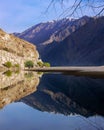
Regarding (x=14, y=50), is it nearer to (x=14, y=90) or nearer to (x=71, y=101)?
(x=14, y=90)

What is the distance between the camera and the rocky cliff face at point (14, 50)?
136700 mm

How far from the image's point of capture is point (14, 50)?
503ft

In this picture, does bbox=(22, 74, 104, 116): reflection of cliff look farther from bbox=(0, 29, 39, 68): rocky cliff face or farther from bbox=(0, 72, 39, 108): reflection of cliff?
bbox=(0, 29, 39, 68): rocky cliff face

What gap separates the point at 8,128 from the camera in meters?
13.8

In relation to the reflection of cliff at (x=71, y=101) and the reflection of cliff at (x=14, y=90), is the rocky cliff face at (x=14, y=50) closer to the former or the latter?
the reflection of cliff at (x=14, y=90)

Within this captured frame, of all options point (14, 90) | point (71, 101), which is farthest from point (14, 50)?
point (71, 101)

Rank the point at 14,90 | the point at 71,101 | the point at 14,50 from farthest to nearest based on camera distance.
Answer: the point at 14,50, the point at 14,90, the point at 71,101

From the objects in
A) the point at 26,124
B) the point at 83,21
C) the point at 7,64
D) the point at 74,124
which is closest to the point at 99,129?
the point at 74,124

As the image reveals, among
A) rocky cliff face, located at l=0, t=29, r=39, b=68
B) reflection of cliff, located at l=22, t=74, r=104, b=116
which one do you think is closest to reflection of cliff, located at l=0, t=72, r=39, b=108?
Result: reflection of cliff, located at l=22, t=74, r=104, b=116

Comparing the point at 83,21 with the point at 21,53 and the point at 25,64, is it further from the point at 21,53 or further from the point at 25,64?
the point at 21,53

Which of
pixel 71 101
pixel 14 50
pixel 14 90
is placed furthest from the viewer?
pixel 14 50

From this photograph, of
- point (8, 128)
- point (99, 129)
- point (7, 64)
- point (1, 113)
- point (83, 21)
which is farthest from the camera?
point (7, 64)

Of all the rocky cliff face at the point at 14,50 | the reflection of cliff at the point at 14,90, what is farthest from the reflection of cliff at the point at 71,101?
the rocky cliff face at the point at 14,50

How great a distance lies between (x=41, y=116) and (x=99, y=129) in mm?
5933
